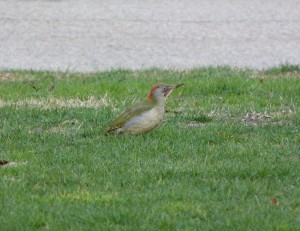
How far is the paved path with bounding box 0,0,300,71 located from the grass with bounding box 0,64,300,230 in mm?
2252

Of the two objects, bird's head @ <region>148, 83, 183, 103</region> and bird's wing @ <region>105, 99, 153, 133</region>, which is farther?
bird's head @ <region>148, 83, 183, 103</region>

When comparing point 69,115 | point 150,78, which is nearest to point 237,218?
point 69,115

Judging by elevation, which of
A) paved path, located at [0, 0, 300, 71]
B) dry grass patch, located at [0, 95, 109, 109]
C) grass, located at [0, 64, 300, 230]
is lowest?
paved path, located at [0, 0, 300, 71]

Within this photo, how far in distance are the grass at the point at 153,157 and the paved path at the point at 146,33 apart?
2252 mm

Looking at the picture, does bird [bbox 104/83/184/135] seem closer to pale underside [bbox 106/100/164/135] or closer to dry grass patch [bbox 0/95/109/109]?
pale underside [bbox 106/100/164/135]

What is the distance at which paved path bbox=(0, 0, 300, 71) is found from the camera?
14503 mm

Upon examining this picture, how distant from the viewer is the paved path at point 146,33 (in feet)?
47.6

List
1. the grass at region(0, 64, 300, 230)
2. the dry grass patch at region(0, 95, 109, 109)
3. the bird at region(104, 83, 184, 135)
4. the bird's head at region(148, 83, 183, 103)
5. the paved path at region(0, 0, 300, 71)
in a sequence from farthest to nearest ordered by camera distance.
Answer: the paved path at region(0, 0, 300, 71), the dry grass patch at region(0, 95, 109, 109), the bird's head at region(148, 83, 183, 103), the bird at region(104, 83, 184, 135), the grass at region(0, 64, 300, 230)

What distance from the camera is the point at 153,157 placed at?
7984mm

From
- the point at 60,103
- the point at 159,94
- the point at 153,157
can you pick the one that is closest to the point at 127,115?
the point at 159,94

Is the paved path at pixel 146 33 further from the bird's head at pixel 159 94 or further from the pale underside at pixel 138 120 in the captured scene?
the pale underside at pixel 138 120

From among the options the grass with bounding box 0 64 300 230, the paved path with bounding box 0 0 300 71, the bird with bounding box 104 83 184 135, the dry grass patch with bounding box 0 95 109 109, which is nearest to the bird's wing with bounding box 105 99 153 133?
the bird with bounding box 104 83 184 135

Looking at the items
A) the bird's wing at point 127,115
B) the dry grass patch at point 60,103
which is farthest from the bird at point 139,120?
the dry grass patch at point 60,103

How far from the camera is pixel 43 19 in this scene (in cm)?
1703
